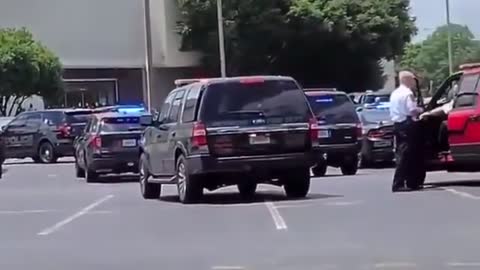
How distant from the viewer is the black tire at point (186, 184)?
66.4 ft

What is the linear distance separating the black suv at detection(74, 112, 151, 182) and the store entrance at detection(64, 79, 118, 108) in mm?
43835

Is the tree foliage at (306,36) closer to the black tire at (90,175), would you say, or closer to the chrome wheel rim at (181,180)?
the black tire at (90,175)

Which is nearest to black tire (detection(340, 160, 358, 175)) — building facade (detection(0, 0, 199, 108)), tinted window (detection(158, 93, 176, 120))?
tinted window (detection(158, 93, 176, 120))

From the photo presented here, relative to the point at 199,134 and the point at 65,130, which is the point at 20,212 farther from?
the point at 65,130

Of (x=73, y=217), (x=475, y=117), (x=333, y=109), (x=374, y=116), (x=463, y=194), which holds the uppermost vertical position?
(x=475, y=117)

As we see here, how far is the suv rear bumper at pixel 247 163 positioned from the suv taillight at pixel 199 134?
223 millimetres

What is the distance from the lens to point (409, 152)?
19984 millimetres

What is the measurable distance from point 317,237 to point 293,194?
21.4ft

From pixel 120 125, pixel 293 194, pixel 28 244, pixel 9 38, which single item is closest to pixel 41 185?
pixel 120 125

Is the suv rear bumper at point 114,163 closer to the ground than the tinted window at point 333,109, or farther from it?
closer to the ground

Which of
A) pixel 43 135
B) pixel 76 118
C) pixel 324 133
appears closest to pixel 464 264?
pixel 324 133

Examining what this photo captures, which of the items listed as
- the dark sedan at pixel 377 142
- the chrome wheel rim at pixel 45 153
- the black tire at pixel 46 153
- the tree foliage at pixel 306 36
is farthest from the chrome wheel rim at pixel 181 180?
the tree foliage at pixel 306 36

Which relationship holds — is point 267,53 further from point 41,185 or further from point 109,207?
point 109,207

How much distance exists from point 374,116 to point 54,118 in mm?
14935
